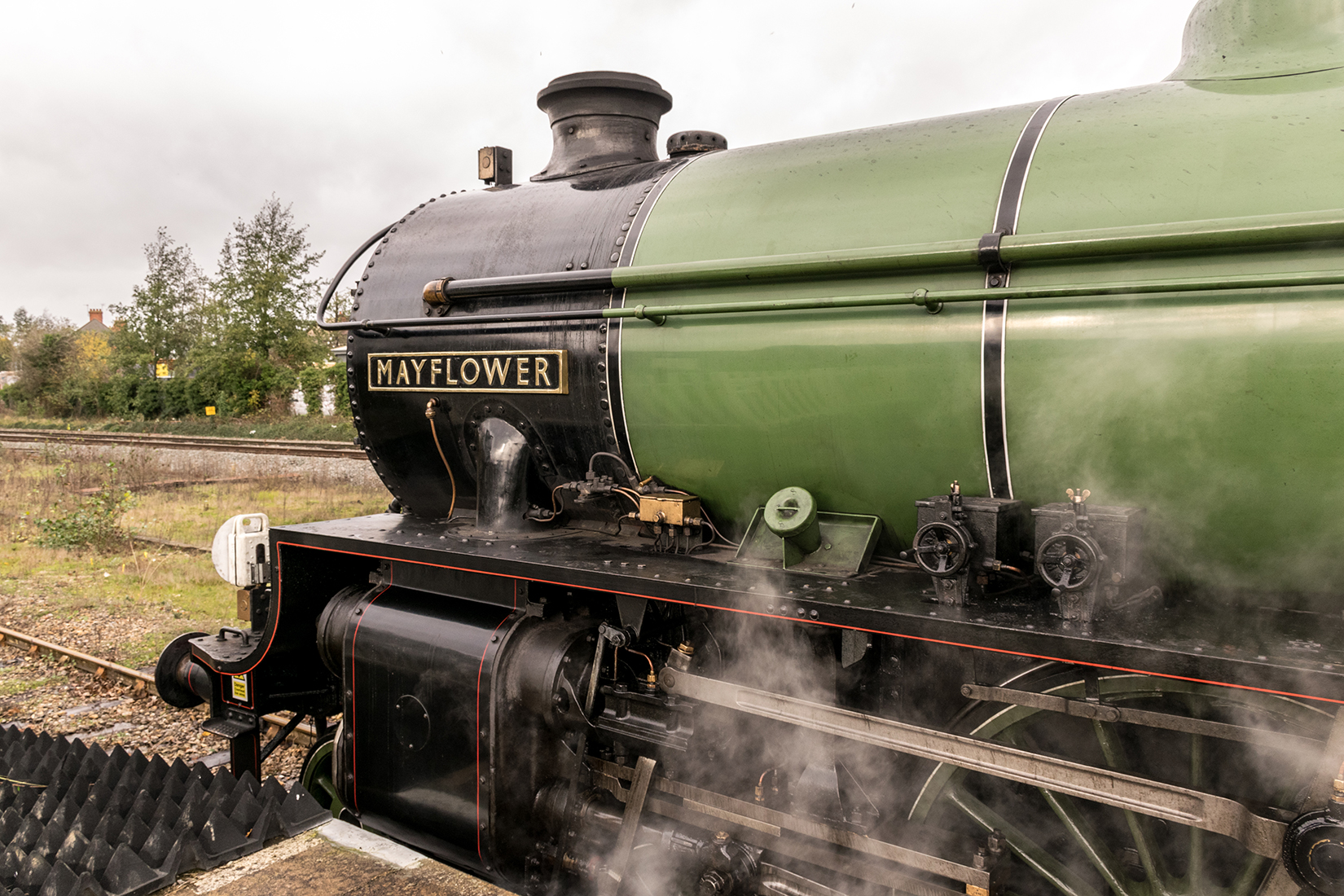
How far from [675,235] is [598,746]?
1.81 m

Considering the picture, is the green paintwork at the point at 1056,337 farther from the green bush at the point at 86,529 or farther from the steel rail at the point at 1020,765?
the green bush at the point at 86,529

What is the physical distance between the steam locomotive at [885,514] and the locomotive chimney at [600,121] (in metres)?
0.07

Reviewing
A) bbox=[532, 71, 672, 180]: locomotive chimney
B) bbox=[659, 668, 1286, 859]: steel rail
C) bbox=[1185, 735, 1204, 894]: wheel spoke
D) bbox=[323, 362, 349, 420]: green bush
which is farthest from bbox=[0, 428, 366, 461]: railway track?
bbox=[1185, 735, 1204, 894]: wheel spoke

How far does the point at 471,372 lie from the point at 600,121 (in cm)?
131

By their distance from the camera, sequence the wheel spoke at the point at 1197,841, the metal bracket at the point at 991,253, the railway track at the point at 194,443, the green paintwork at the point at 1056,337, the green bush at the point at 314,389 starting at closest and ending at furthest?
the green paintwork at the point at 1056,337, the wheel spoke at the point at 1197,841, the metal bracket at the point at 991,253, the railway track at the point at 194,443, the green bush at the point at 314,389

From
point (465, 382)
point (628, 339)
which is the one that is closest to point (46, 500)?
point (465, 382)

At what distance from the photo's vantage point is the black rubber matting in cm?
276

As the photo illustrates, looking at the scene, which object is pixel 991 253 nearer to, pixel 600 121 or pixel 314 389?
pixel 600 121

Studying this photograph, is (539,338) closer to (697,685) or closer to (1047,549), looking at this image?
(697,685)

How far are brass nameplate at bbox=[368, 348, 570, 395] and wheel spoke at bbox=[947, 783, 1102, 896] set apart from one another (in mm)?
1854

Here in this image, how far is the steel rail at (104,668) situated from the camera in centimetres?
517

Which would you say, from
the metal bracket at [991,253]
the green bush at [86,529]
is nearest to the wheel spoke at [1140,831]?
the metal bracket at [991,253]

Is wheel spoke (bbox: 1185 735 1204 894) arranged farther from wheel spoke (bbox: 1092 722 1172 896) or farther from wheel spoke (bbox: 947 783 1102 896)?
wheel spoke (bbox: 947 783 1102 896)

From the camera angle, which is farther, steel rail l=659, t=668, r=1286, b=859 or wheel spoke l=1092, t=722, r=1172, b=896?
wheel spoke l=1092, t=722, r=1172, b=896
